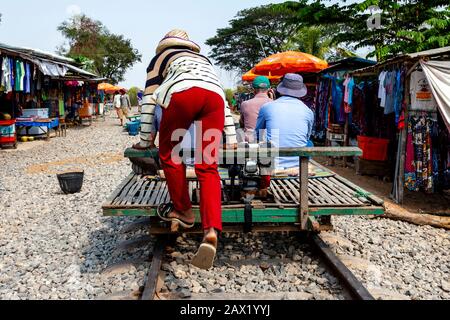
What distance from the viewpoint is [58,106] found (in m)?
20.7

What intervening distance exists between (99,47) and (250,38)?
62.1 feet

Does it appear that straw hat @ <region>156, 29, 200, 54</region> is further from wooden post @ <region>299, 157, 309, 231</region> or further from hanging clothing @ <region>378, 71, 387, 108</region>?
hanging clothing @ <region>378, 71, 387, 108</region>

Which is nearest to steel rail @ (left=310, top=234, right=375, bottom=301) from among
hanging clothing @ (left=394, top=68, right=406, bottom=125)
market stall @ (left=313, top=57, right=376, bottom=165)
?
hanging clothing @ (left=394, top=68, right=406, bottom=125)

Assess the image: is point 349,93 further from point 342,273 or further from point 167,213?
point 167,213

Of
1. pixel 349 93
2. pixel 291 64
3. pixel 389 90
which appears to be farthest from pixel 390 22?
pixel 389 90

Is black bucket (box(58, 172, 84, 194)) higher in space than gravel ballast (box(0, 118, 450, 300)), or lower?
higher

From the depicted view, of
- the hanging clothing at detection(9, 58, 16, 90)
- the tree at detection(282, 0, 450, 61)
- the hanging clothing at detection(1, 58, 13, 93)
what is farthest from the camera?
the tree at detection(282, 0, 450, 61)

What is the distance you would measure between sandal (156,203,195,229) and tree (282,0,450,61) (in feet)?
46.0

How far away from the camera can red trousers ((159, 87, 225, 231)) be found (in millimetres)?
3324

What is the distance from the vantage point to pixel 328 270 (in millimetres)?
3883

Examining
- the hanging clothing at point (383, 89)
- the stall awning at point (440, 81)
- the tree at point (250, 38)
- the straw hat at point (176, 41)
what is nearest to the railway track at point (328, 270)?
the straw hat at point (176, 41)

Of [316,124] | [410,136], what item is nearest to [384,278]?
[410,136]

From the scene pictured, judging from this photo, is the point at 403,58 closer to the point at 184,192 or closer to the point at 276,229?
the point at 276,229

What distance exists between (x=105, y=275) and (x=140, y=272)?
331 millimetres
